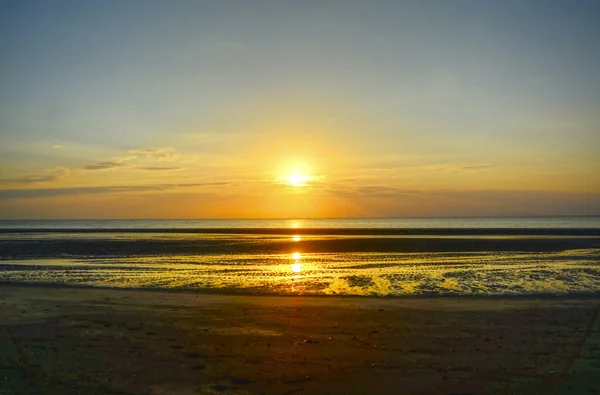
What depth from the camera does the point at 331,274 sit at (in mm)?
31594

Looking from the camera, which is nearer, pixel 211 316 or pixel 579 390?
pixel 579 390

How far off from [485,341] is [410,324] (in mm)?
2748

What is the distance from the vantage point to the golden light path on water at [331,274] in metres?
25.1

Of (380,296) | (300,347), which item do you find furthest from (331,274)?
(300,347)

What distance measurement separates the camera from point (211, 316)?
1767 cm

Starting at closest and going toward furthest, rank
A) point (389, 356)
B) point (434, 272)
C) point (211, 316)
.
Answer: point (389, 356)
point (211, 316)
point (434, 272)

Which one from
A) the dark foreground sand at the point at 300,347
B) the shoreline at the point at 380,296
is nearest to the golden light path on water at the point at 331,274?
the shoreline at the point at 380,296

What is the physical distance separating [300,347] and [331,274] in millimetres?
18415

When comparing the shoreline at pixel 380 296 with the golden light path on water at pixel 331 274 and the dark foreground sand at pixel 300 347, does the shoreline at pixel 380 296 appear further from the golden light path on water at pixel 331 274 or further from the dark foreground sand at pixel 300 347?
the dark foreground sand at pixel 300 347

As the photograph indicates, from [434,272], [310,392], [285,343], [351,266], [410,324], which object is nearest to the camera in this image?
[310,392]

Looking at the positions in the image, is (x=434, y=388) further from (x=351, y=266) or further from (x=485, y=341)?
(x=351, y=266)

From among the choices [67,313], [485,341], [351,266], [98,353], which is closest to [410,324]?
[485,341]

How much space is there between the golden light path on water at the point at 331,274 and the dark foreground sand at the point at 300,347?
14.4 ft

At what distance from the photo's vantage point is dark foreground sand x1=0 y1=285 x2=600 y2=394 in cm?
1051
